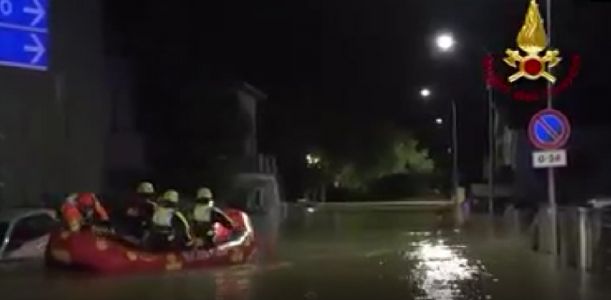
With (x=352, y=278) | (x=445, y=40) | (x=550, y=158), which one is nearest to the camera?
(x=352, y=278)

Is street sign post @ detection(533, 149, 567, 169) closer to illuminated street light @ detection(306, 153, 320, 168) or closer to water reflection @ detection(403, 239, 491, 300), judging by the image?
water reflection @ detection(403, 239, 491, 300)

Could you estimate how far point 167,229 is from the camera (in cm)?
1992

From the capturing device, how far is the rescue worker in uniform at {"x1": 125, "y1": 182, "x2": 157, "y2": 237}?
21.5 m

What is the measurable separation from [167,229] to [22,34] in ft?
21.3

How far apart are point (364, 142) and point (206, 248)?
74068mm

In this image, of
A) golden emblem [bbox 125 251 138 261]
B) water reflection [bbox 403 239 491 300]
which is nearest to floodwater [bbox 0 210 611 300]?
water reflection [bbox 403 239 491 300]

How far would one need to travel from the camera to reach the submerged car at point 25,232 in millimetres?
19781

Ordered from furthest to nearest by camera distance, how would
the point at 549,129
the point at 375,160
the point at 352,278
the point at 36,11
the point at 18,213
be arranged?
the point at 375,160 < the point at 549,129 < the point at 18,213 < the point at 352,278 < the point at 36,11

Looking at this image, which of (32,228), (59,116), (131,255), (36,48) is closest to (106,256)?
(131,255)

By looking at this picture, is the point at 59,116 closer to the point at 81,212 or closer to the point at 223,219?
the point at 223,219

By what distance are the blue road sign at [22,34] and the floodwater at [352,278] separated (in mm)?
3326

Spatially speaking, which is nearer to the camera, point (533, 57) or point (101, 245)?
point (101, 245)

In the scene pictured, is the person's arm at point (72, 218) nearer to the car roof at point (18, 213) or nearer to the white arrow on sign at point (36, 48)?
the car roof at point (18, 213)

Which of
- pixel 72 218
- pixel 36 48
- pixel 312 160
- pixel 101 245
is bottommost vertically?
pixel 101 245
